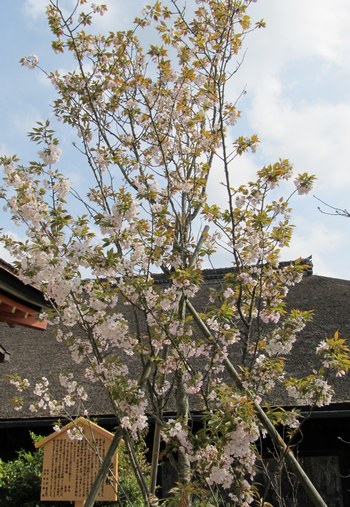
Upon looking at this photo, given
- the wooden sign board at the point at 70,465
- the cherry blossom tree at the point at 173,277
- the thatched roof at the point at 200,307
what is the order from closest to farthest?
1. the cherry blossom tree at the point at 173,277
2. the wooden sign board at the point at 70,465
3. the thatched roof at the point at 200,307

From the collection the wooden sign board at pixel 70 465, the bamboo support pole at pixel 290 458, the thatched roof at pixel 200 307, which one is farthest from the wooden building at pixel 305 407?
the bamboo support pole at pixel 290 458

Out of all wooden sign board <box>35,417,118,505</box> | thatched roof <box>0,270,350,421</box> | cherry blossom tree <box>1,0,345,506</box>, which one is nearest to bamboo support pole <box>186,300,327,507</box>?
cherry blossom tree <box>1,0,345,506</box>

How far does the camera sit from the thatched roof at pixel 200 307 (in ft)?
25.4

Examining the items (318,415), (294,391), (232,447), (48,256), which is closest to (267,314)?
(294,391)

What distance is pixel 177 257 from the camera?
3.41m

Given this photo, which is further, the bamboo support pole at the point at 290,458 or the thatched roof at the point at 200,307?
the thatched roof at the point at 200,307

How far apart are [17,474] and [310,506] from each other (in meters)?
3.46

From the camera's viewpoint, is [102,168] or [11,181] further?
[102,168]

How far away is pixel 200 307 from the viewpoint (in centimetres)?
1057

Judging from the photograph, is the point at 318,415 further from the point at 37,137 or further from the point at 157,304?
the point at 37,137

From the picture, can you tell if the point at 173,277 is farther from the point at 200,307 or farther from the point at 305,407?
the point at 200,307

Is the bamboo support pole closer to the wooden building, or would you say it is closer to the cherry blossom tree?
the cherry blossom tree

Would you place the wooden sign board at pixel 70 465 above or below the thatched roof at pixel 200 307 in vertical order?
below

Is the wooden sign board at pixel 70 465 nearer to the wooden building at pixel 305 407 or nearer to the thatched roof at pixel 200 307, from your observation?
the wooden building at pixel 305 407
